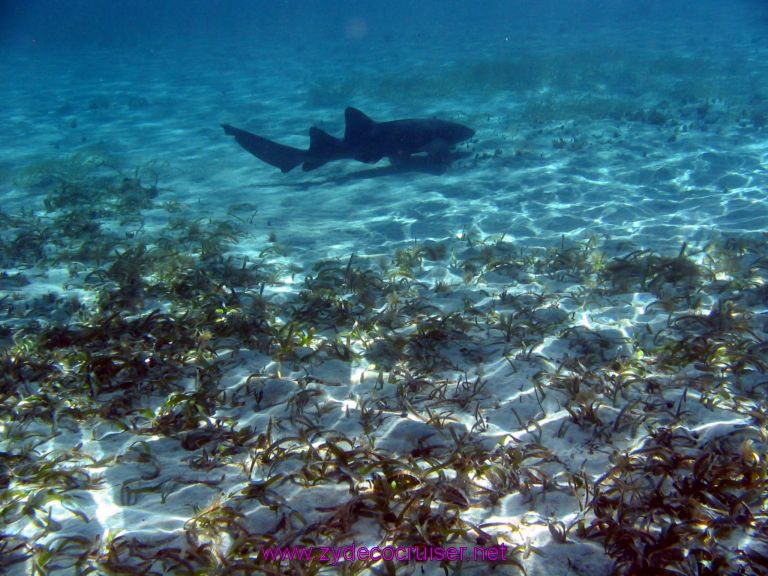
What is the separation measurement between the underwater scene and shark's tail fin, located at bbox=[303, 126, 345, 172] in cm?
6

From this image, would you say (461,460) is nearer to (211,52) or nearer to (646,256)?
(646,256)

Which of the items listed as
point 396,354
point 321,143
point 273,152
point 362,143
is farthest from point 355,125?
point 396,354

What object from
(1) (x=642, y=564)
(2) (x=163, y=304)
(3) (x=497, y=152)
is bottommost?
(1) (x=642, y=564)

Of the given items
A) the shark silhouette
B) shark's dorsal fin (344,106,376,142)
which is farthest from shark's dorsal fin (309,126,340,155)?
shark's dorsal fin (344,106,376,142)

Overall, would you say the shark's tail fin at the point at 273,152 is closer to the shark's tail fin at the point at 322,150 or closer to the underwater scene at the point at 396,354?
the underwater scene at the point at 396,354

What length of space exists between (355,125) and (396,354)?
317 inches

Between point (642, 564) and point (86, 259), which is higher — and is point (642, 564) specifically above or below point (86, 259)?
below

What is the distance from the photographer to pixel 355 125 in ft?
36.9

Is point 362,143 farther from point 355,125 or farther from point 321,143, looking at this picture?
point 321,143

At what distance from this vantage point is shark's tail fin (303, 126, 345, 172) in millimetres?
11227

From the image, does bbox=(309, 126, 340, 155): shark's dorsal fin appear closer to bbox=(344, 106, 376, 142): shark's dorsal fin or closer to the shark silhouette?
the shark silhouette

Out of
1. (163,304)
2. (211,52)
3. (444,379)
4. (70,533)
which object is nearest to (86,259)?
(163,304)

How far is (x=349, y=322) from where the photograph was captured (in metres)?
5.62

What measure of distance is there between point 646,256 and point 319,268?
17.2 feet
